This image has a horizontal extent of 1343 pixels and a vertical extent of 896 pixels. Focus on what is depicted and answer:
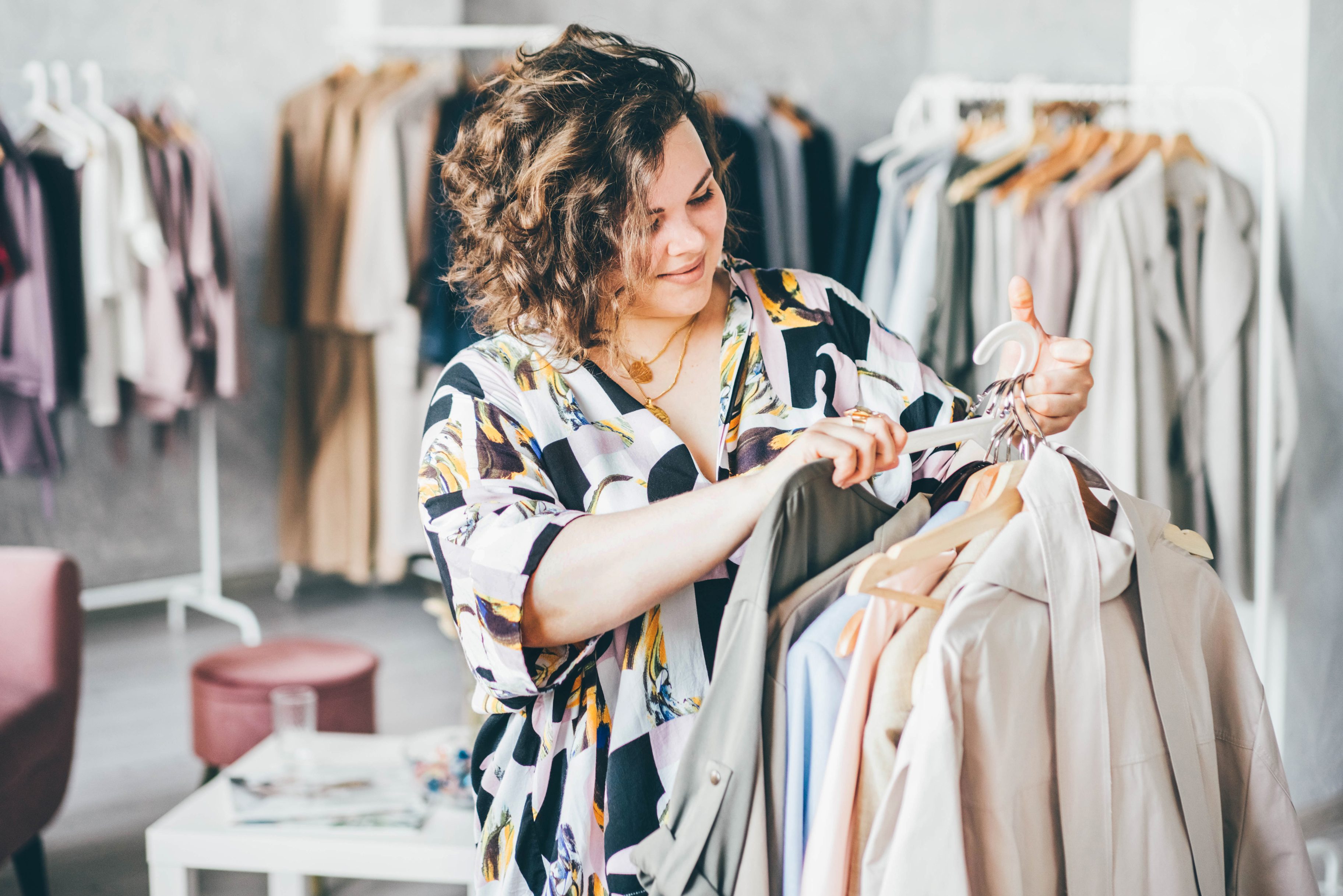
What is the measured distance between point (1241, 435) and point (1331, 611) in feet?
1.25

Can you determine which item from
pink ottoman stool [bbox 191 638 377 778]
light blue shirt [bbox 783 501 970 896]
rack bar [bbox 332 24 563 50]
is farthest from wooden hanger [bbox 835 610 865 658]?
rack bar [bbox 332 24 563 50]

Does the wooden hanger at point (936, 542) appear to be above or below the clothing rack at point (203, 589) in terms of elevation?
above

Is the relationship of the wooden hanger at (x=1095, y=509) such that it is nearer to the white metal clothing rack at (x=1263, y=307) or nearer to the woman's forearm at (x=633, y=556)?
the woman's forearm at (x=633, y=556)

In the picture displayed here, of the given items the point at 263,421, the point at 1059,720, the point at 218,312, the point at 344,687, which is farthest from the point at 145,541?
the point at 1059,720

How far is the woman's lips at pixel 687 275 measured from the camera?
1146 mm

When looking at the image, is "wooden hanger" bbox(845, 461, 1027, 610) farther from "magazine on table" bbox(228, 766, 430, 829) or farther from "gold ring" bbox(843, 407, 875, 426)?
"magazine on table" bbox(228, 766, 430, 829)

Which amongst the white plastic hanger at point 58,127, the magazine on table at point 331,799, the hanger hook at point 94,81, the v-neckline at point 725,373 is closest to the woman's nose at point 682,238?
the v-neckline at point 725,373

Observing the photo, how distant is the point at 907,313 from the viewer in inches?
102

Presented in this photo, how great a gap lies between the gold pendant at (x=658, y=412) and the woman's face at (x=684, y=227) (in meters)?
0.09

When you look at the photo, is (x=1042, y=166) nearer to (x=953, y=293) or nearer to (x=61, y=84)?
(x=953, y=293)

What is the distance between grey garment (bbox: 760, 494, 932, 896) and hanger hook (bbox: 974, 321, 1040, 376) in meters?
0.23

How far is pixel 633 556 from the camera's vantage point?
0.95m

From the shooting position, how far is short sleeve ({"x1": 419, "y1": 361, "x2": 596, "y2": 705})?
0.98 meters

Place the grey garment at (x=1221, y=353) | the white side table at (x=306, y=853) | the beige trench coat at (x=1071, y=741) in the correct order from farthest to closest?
the grey garment at (x=1221, y=353), the white side table at (x=306, y=853), the beige trench coat at (x=1071, y=741)
